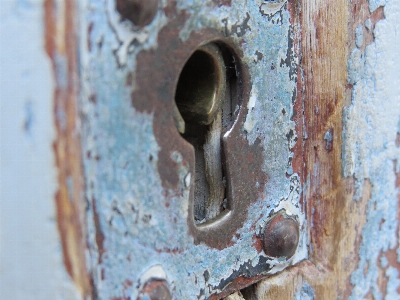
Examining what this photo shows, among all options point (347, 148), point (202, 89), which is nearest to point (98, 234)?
point (202, 89)

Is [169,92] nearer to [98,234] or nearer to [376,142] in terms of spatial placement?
[98,234]

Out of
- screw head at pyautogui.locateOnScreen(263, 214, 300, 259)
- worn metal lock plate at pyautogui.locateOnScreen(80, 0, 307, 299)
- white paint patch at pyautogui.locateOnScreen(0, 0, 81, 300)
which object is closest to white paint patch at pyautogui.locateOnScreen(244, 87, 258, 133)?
worn metal lock plate at pyautogui.locateOnScreen(80, 0, 307, 299)

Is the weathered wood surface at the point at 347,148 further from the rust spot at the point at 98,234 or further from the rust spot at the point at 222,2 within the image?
the rust spot at the point at 98,234

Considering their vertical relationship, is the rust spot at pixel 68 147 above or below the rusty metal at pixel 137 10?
below

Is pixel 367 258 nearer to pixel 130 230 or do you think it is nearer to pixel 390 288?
pixel 390 288

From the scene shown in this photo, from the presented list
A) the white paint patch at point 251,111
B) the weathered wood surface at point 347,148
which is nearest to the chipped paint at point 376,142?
the weathered wood surface at point 347,148

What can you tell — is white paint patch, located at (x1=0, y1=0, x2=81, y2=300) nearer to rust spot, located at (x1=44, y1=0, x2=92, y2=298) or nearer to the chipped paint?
rust spot, located at (x1=44, y1=0, x2=92, y2=298)

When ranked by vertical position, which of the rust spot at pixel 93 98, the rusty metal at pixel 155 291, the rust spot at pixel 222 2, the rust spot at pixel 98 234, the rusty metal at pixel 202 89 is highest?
the rust spot at pixel 222 2
